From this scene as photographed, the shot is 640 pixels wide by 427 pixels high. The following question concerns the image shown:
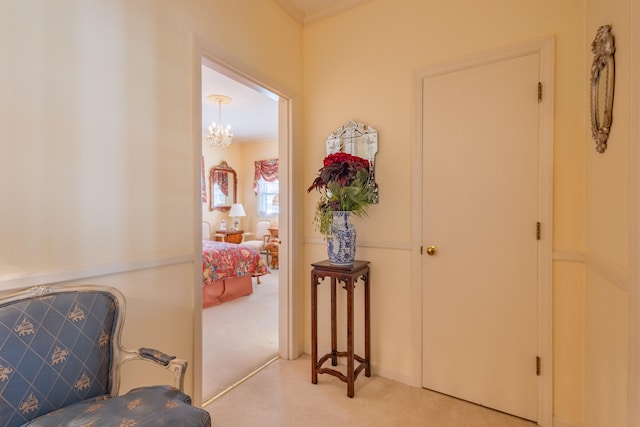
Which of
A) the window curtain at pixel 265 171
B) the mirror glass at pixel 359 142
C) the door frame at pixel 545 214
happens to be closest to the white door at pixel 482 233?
the door frame at pixel 545 214

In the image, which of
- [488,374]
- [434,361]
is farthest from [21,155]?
[488,374]

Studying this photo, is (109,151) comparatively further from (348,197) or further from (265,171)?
(265,171)

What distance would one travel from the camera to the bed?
156 inches

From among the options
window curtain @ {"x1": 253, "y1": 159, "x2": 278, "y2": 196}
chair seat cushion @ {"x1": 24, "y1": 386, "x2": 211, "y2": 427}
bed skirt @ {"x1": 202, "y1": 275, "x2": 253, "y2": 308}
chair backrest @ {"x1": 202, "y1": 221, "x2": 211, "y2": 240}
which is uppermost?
window curtain @ {"x1": 253, "y1": 159, "x2": 278, "y2": 196}

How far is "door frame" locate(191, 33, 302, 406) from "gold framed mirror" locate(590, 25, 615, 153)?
6.17ft

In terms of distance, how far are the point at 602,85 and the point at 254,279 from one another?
508 centimetres

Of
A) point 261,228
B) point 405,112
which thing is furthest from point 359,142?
point 261,228

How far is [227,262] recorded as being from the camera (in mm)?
4156

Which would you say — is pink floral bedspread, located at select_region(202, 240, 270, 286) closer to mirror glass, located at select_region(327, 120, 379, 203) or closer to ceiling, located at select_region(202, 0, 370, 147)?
ceiling, located at select_region(202, 0, 370, 147)

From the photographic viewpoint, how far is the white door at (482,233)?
1.89m

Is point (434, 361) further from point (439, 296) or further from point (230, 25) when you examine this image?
point (230, 25)

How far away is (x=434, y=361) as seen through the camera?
7.17 ft

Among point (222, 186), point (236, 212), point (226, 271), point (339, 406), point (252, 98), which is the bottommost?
point (339, 406)

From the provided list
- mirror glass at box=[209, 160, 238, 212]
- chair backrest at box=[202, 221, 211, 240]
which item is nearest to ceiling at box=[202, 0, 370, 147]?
mirror glass at box=[209, 160, 238, 212]
